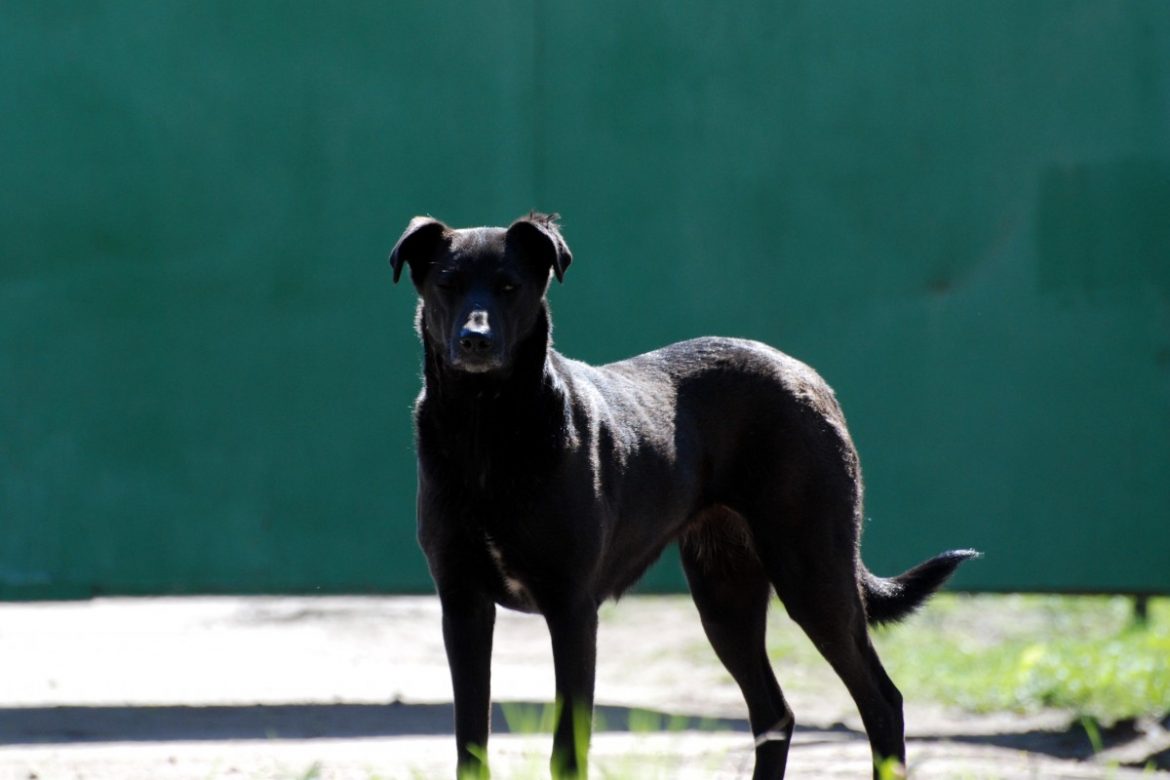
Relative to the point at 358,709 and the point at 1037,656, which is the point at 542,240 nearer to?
the point at 358,709

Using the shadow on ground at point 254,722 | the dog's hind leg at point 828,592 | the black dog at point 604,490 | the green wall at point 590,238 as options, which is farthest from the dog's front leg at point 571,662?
the green wall at point 590,238

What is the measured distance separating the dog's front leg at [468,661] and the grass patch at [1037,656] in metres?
1.75

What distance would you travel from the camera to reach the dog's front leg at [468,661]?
161 inches

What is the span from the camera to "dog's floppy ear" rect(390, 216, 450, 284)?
4.24 metres

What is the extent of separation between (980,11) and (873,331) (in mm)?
1528

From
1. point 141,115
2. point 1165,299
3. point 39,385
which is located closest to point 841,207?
point 1165,299

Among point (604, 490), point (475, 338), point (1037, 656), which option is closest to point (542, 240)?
point (475, 338)

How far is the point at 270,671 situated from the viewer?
7.46m

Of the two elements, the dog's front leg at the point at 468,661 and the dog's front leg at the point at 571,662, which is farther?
the dog's front leg at the point at 468,661

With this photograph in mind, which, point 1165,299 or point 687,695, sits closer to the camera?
point 1165,299

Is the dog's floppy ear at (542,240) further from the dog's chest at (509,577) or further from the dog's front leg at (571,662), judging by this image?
the dog's front leg at (571,662)

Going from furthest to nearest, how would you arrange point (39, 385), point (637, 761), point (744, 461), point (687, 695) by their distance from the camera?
point (687, 695) < point (39, 385) < point (744, 461) < point (637, 761)

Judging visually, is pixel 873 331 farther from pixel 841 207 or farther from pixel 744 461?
pixel 744 461

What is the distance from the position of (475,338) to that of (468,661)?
0.89m
